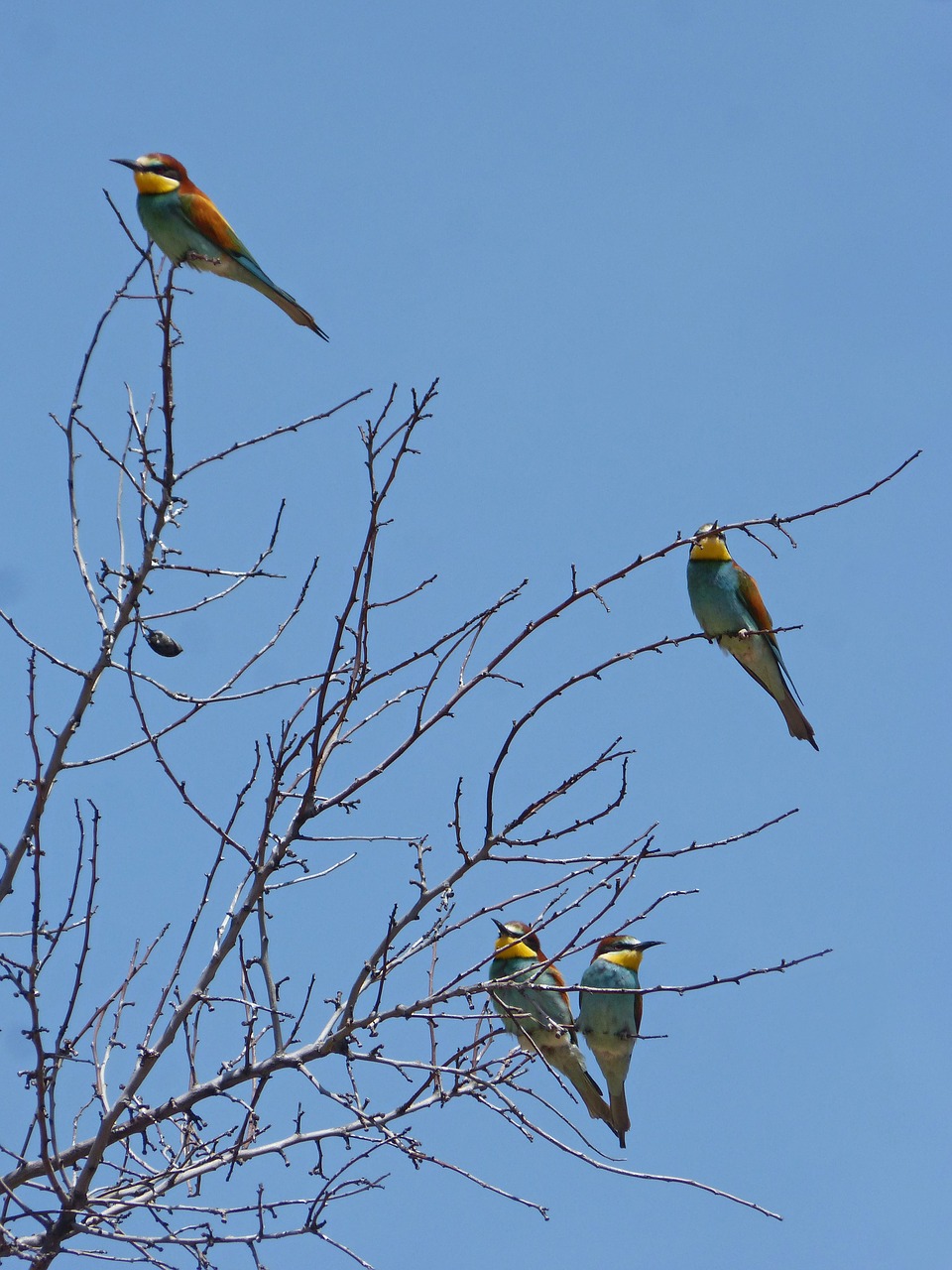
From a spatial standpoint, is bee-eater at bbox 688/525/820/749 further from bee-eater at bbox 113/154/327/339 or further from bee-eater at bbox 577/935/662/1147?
bee-eater at bbox 113/154/327/339

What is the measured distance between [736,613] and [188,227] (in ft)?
9.93

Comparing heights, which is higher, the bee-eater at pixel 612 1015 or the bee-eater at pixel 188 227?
the bee-eater at pixel 188 227

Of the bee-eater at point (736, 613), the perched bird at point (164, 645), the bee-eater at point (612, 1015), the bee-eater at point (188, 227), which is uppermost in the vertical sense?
the bee-eater at point (188, 227)

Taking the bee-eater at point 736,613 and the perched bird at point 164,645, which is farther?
the bee-eater at point 736,613

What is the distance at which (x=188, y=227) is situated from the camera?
573 centimetres

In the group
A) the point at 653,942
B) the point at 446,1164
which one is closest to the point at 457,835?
the point at 446,1164

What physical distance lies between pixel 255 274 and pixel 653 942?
3.31 metres

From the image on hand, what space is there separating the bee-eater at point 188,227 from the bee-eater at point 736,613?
2.44 meters

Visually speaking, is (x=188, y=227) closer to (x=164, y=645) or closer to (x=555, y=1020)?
(x=164, y=645)

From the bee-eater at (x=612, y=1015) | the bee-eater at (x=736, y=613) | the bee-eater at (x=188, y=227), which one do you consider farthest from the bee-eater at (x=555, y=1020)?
the bee-eater at (x=188, y=227)

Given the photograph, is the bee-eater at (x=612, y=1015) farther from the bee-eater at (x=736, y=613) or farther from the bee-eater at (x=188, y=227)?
the bee-eater at (x=188, y=227)

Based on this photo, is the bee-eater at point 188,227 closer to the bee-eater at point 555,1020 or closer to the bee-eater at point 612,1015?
the bee-eater at point 555,1020

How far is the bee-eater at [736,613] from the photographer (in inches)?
256

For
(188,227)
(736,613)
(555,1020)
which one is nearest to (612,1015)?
(555,1020)
